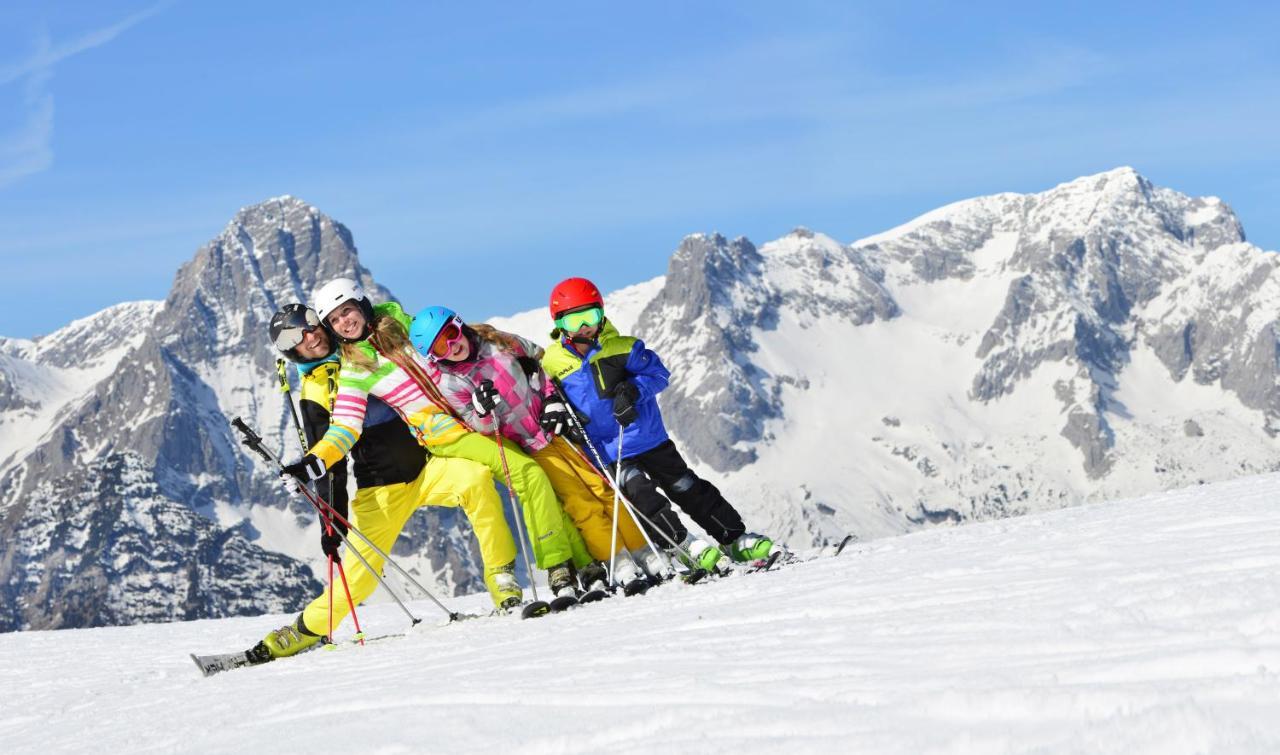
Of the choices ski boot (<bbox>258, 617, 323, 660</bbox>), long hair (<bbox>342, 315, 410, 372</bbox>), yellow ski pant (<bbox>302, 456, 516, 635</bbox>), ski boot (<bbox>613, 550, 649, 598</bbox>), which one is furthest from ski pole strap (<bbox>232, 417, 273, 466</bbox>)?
ski boot (<bbox>613, 550, 649, 598</bbox>)

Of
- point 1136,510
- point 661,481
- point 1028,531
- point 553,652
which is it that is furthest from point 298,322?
point 1136,510

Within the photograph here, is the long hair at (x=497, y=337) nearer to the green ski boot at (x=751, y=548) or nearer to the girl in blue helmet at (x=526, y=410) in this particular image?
the girl in blue helmet at (x=526, y=410)

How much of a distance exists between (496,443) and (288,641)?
92.2 inches

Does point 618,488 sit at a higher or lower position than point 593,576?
higher

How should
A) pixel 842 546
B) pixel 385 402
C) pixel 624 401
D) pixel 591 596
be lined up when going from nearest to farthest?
1. pixel 591 596
2. pixel 385 402
3. pixel 624 401
4. pixel 842 546

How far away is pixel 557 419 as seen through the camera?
35.0 ft

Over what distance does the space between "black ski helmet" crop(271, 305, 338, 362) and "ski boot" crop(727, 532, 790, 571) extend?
3828 millimetres

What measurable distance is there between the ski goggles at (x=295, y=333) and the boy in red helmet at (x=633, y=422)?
76.2 inches

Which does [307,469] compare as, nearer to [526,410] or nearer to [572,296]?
[526,410]

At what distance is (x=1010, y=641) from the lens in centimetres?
504

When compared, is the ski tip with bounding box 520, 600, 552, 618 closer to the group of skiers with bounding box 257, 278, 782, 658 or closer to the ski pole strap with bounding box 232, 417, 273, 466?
the group of skiers with bounding box 257, 278, 782, 658

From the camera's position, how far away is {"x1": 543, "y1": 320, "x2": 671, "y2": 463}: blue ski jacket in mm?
10758

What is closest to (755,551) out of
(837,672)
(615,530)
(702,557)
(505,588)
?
(702,557)

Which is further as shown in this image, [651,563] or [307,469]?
[651,563]
